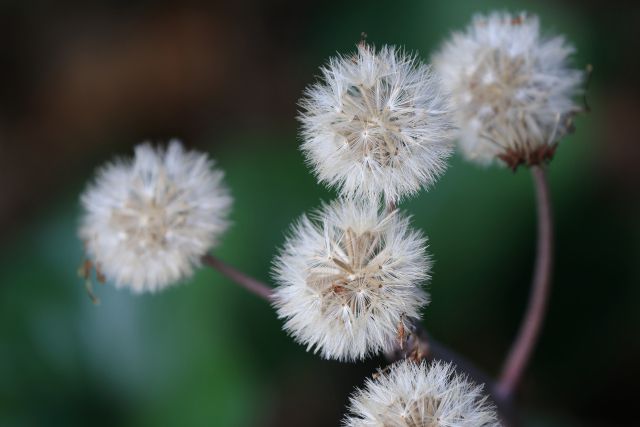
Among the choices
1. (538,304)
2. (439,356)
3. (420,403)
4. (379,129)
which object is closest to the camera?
(420,403)


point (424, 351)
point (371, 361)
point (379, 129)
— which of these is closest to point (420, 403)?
point (424, 351)

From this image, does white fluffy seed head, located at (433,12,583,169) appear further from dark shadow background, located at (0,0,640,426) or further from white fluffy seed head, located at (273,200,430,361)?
dark shadow background, located at (0,0,640,426)

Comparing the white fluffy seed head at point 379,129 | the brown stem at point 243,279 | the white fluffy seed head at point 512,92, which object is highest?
the white fluffy seed head at point 512,92

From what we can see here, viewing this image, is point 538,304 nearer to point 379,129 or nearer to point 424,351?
point 424,351

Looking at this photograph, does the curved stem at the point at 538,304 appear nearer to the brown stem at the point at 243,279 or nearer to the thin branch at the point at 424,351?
the thin branch at the point at 424,351

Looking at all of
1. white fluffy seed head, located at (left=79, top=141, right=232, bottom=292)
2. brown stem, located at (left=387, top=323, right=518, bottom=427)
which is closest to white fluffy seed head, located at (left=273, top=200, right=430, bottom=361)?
brown stem, located at (left=387, top=323, right=518, bottom=427)

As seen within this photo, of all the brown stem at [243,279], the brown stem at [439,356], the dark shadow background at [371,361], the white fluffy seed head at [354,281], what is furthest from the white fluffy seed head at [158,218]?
the dark shadow background at [371,361]
